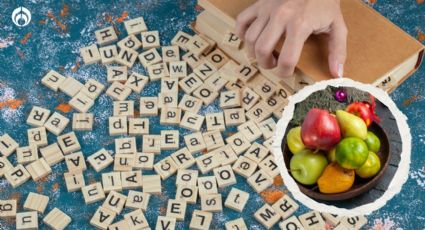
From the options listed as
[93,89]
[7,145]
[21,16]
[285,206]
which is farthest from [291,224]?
[21,16]

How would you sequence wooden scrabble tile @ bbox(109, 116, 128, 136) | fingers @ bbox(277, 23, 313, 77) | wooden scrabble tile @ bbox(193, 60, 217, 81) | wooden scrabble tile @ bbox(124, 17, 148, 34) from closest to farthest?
1. fingers @ bbox(277, 23, 313, 77)
2. wooden scrabble tile @ bbox(109, 116, 128, 136)
3. wooden scrabble tile @ bbox(193, 60, 217, 81)
4. wooden scrabble tile @ bbox(124, 17, 148, 34)

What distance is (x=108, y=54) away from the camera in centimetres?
201

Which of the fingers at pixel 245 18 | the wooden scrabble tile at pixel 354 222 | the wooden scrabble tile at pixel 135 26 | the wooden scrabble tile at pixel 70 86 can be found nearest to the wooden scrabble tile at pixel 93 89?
the wooden scrabble tile at pixel 70 86

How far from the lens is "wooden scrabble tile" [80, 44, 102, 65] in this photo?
199 centimetres

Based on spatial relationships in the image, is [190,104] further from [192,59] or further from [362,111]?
[362,111]

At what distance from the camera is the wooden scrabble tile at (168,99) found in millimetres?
1893

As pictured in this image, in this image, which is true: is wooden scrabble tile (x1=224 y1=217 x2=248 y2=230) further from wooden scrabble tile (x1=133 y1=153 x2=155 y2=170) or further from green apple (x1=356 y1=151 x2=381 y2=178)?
green apple (x1=356 y1=151 x2=381 y2=178)

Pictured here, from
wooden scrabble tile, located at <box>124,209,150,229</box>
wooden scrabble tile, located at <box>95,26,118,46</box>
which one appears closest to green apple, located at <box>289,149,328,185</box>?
wooden scrabble tile, located at <box>124,209,150,229</box>

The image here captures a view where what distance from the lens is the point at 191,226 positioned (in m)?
1.66

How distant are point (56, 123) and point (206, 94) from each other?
1.42 feet

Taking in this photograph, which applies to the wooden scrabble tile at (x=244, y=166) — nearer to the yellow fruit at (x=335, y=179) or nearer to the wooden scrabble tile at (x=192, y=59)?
the wooden scrabble tile at (x=192, y=59)

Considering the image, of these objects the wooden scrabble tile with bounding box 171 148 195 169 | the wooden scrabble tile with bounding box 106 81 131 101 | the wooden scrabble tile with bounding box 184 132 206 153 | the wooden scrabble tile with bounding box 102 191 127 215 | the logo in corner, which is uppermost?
the logo in corner

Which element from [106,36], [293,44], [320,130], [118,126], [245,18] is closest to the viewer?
[320,130]

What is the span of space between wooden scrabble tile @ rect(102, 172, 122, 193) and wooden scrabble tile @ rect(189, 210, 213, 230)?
22 centimetres
